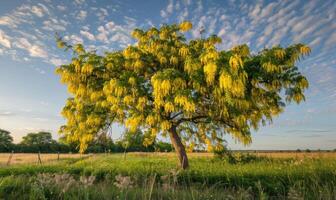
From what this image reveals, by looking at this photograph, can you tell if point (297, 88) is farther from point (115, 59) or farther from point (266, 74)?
point (115, 59)

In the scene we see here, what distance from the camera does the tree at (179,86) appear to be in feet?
37.9

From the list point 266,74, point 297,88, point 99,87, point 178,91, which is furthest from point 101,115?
point 297,88

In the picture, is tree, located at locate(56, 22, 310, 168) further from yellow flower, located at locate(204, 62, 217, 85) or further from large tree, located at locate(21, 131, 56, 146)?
large tree, located at locate(21, 131, 56, 146)

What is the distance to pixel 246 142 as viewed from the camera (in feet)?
47.5

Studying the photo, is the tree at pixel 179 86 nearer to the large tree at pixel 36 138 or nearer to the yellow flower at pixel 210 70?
the yellow flower at pixel 210 70

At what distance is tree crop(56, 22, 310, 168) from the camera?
11.6 meters

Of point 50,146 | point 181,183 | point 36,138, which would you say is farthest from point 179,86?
point 36,138

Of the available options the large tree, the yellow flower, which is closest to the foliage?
the large tree

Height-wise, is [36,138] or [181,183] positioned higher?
[36,138]

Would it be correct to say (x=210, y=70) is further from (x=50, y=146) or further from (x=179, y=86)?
(x=50, y=146)

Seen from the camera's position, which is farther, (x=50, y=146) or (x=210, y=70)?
(x=50, y=146)

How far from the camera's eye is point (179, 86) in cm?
1220

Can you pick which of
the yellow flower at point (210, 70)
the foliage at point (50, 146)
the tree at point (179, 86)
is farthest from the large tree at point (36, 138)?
the yellow flower at point (210, 70)

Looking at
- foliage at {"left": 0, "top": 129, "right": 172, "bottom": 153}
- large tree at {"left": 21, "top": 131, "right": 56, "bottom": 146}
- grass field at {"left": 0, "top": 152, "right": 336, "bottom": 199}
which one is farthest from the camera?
large tree at {"left": 21, "top": 131, "right": 56, "bottom": 146}
